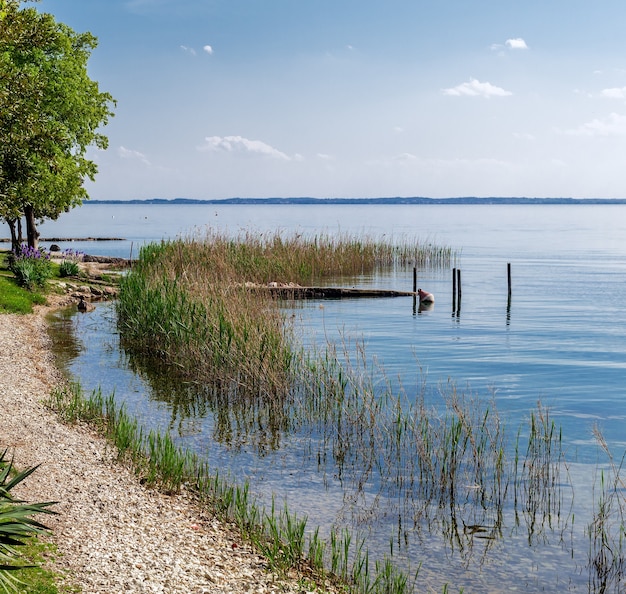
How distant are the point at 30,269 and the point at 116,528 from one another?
83.2ft

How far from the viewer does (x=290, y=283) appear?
125ft

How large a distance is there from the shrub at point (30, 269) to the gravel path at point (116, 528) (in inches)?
759

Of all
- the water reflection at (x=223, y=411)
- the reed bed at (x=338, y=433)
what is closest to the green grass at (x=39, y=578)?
the reed bed at (x=338, y=433)

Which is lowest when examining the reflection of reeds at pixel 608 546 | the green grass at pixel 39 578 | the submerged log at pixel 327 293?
the reflection of reeds at pixel 608 546

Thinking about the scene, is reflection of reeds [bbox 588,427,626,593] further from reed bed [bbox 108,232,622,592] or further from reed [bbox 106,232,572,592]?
reed [bbox 106,232,572,592]

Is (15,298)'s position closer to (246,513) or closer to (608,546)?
(246,513)

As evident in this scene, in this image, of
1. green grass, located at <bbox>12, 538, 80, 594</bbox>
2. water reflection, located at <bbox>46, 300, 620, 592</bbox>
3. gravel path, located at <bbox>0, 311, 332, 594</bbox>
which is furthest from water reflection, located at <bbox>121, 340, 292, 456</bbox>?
green grass, located at <bbox>12, 538, 80, 594</bbox>

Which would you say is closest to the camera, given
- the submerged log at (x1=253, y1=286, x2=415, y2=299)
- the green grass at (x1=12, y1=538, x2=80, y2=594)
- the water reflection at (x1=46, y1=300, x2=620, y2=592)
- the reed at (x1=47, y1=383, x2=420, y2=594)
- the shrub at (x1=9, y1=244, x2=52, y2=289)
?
the green grass at (x1=12, y1=538, x2=80, y2=594)

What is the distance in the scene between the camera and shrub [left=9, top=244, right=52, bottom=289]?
1282 inches

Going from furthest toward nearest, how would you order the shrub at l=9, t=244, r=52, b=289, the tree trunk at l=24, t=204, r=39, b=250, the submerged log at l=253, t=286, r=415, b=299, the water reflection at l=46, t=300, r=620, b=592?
the tree trunk at l=24, t=204, r=39, b=250 → the submerged log at l=253, t=286, r=415, b=299 → the shrub at l=9, t=244, r=52, b=289 → the water reflection at l=46, t=300, r=620, b=592

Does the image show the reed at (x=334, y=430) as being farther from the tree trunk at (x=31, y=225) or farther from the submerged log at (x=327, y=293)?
the tree trunk at (x=31, y=225)

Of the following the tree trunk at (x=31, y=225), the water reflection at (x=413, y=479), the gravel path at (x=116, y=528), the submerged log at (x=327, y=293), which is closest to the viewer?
the gravel path at (x=116, y=528)

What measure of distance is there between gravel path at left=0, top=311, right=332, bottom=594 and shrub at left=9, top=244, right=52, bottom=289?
19.3 metres

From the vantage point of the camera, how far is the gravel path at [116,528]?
26.2 feet
